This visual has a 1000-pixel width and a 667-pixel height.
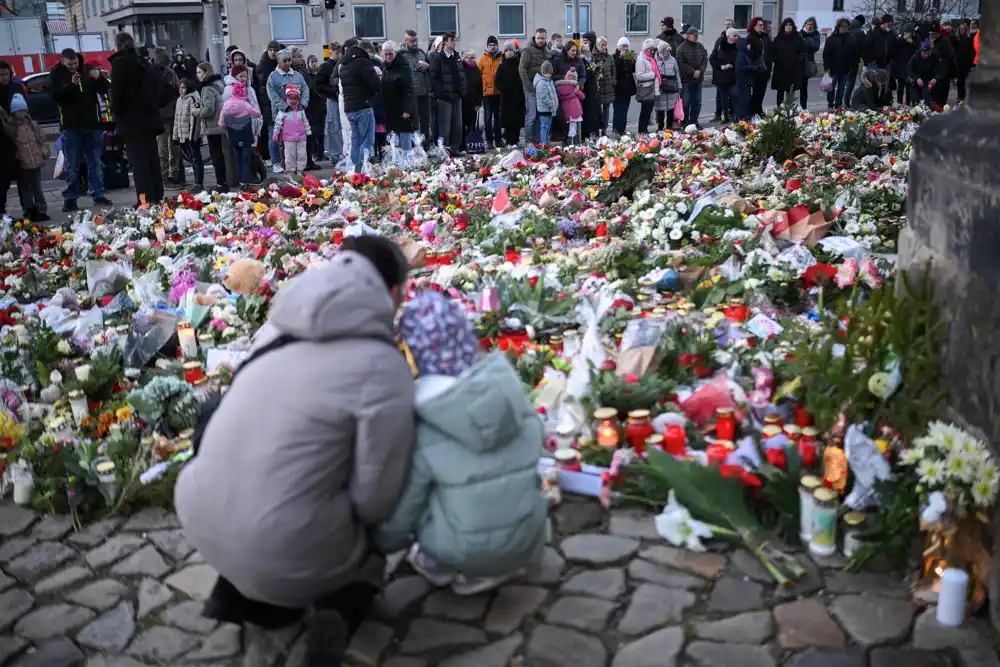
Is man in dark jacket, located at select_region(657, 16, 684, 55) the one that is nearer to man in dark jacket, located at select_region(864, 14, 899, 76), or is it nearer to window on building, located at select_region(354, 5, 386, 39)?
man in dark jacket, located at select_region(864, 14, 899, 76)

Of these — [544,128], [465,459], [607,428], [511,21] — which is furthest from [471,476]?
[511,21]

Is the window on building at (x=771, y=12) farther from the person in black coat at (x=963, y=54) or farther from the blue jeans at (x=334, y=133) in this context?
the blue jeans at (x=334, y=133)

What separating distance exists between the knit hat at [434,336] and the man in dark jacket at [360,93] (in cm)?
954

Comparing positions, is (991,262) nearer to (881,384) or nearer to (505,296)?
(881,384)

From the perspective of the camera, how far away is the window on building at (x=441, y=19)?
119 feet

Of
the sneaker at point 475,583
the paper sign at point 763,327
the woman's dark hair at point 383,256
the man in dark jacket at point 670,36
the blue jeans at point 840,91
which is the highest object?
the man in dark jacket at point 670,36

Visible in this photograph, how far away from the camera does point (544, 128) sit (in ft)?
47.4

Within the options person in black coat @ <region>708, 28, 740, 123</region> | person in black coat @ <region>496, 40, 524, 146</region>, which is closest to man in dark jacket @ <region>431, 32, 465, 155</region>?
person in black coat @ <region>496, 40, 524, 146</region>

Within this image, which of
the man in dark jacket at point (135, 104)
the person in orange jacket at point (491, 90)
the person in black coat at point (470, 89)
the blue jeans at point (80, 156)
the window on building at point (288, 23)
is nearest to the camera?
the man in dark jacket at point (135, 104)

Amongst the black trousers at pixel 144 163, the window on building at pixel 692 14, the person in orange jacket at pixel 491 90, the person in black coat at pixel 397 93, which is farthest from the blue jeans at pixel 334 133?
the window on building at pixel 692 14

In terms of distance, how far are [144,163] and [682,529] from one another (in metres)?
8.75

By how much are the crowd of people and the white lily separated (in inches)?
312

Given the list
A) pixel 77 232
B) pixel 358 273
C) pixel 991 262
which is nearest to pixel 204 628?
pixel 358 273

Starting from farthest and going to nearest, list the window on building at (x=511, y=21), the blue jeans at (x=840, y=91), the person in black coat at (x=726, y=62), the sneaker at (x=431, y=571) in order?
the window on building at (x=511, y=21) → the blue jeans at (x=840, y=91) → the person in black coat at (x=726, y=62) → the sneaker at (x=431, y=571)
